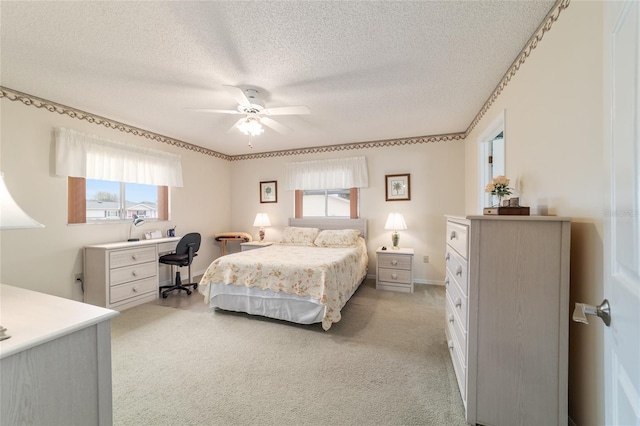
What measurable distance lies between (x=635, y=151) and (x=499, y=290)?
1073 millimetres

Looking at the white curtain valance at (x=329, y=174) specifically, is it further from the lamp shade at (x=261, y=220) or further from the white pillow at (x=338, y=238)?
the white pillow at (x=338, y=238)

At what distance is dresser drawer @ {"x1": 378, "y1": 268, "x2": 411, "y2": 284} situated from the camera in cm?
383

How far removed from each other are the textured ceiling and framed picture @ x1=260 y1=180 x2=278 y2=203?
2247 millimetres

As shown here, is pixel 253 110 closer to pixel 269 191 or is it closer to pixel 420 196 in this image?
pixel 269 191

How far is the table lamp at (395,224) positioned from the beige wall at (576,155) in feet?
7.22

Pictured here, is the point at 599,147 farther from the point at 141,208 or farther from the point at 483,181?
the point at 141,208

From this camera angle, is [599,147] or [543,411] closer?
[599,147]

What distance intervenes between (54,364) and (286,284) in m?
1.92

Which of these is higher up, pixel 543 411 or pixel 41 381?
pixel 41 381

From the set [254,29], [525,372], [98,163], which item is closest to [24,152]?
[98,163]

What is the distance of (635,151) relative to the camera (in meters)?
0.56

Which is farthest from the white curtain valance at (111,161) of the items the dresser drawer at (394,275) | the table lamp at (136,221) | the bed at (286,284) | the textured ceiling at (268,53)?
the dresser drawer at (394,275)

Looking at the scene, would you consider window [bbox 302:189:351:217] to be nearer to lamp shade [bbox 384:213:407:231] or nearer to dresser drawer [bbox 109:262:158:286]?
lamp shade [bbox 384:213:407:231]

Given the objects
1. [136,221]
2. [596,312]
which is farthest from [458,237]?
[136,221]
